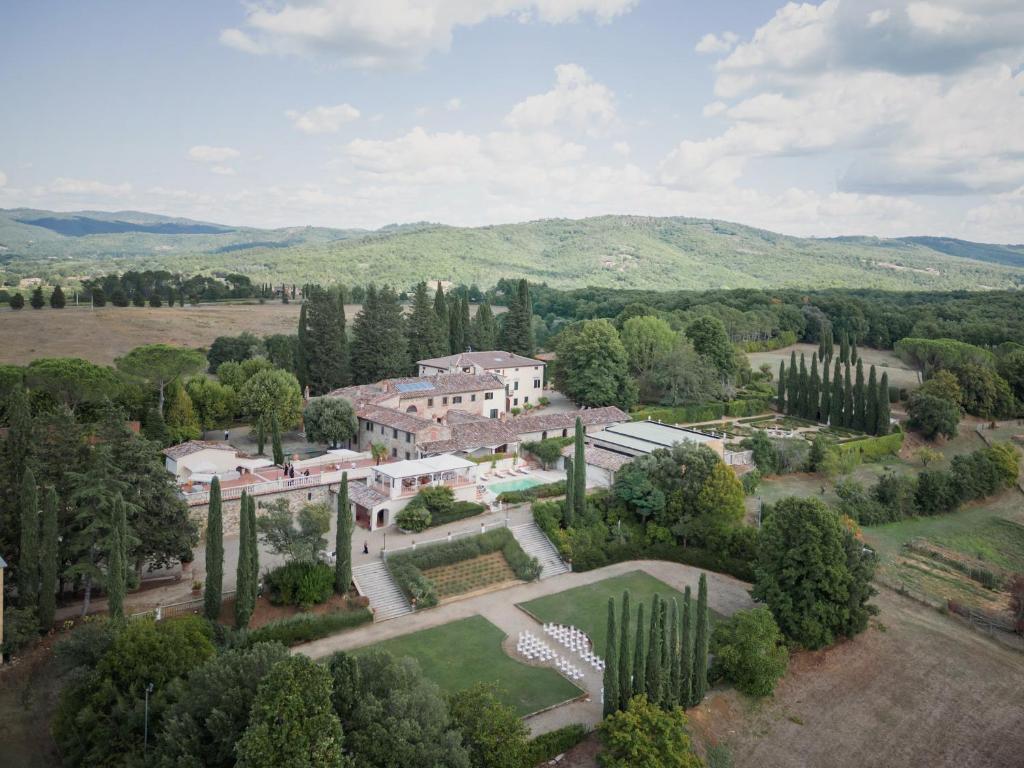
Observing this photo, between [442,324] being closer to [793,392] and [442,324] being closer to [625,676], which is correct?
→ [793,392]

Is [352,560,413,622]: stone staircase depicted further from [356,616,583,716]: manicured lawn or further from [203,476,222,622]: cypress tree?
[203,476,222,622]: cypress tree

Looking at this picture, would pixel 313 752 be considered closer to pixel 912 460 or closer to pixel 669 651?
pixel 669 651

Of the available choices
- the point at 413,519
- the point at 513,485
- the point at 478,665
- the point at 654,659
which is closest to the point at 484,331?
the point at 513,485

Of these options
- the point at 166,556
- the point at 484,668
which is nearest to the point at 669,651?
the point at 484,668

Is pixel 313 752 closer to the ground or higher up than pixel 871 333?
closer to the ground

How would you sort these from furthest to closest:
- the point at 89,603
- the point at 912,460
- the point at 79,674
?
the point at 912,460, the point at 89,603, the point at 79,674

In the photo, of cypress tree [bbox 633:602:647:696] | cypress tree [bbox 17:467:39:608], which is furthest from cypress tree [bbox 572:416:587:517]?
cypress tree [bbox 17:467:39:608]
